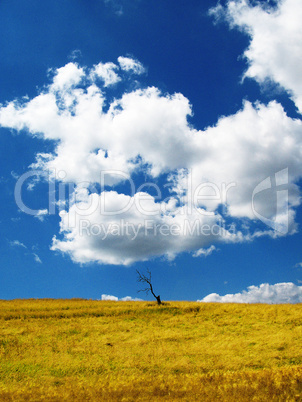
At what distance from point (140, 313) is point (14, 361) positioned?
17178 millimetres

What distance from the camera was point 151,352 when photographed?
24.8m

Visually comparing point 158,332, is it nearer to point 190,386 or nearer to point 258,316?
point 258,316

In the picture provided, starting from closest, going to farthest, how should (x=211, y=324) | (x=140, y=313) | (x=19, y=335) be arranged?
(x=19, y=335), (x=211, y=324), (x=140, y=313)

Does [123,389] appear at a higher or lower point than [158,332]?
lower

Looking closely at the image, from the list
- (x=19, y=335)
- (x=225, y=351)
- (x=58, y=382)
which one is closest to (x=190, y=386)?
(x=58, y=382)

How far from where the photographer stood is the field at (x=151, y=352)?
15102 mm

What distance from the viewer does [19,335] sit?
99.9 feet

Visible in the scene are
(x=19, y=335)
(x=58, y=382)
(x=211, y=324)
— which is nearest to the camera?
(x=58, y=382)

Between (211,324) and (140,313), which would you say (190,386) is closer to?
(211,324)

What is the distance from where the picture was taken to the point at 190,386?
15.4m

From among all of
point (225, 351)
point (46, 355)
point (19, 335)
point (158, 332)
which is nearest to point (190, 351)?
point (225, 351)

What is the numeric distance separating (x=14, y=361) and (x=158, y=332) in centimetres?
1286

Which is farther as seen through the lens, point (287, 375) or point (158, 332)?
point (158, 332)

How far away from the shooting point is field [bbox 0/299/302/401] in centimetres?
1510
